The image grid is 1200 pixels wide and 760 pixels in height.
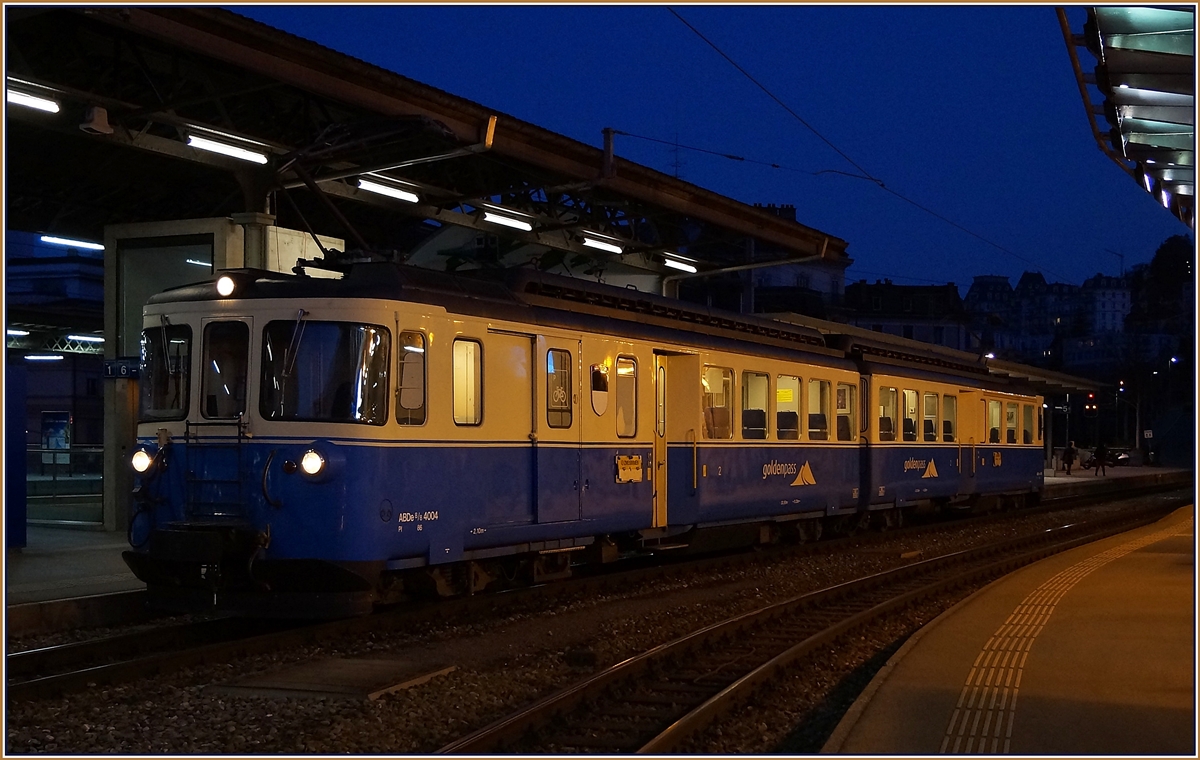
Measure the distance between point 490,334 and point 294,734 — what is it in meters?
4.71

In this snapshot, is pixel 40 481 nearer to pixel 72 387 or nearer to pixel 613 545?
pixel 72 387

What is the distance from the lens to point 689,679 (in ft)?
30.7

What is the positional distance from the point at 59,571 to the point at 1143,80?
11.8 metres

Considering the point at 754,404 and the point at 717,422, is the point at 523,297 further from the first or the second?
the point at 754,404

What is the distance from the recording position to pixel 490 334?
36.6ft

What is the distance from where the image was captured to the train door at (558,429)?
11.8 meters

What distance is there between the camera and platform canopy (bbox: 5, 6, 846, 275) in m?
12.8

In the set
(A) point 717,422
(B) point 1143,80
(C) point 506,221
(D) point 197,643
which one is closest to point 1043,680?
(B) point 1143,80

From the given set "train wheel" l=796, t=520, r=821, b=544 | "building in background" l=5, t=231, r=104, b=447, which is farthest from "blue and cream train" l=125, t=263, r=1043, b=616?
"building in background" l=5, t=231, r=104, b=447

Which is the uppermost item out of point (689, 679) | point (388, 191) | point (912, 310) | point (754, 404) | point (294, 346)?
point (912, 310)

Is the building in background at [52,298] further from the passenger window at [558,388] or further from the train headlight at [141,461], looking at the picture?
the passenger window at [558,388]

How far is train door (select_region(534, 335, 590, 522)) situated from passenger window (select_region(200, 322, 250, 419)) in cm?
278

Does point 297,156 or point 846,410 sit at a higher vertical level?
point 297,156

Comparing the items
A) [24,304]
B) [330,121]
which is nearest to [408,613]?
[330,121]
